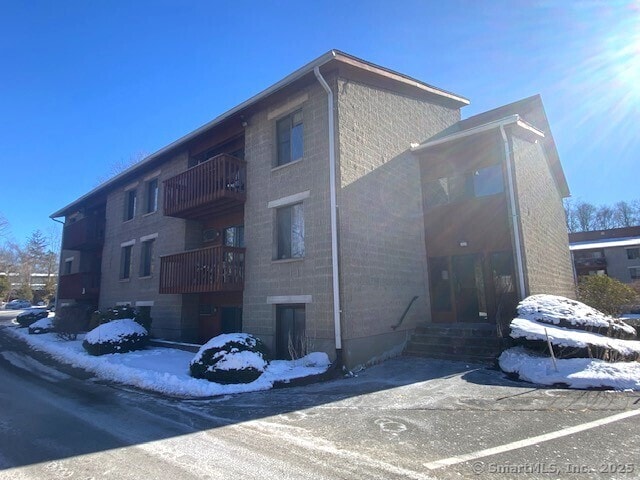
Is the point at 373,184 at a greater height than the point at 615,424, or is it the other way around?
the point at 373,184

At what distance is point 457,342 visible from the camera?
1052 cm

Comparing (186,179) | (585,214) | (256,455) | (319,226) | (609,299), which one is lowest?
(256,455)

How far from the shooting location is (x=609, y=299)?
15.3 metres

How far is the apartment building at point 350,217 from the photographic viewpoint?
10.2 metres

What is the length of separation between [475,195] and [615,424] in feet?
27.8

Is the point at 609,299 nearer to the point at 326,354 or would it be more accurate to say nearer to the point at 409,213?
the point at 409,213

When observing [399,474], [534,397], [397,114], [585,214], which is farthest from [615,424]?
[585,214]

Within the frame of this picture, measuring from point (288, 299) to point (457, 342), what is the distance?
4.85 m

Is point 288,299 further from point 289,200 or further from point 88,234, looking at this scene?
point 88,234

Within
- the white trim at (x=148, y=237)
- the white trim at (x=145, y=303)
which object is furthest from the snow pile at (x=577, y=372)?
the white trim at (x=148, y=237)

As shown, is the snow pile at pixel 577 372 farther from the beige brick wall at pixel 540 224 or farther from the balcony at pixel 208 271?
the balcony at pixel 208 271

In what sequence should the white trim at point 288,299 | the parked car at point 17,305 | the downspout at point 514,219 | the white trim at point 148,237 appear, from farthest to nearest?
the parked car at point 17,305 < the white trim at point 148,237 < the downspout at point 514,219 < the white trim at point 288,299

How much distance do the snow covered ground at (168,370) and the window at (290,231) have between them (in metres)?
3.06

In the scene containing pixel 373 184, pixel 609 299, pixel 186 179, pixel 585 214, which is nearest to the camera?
pixel 373 184
